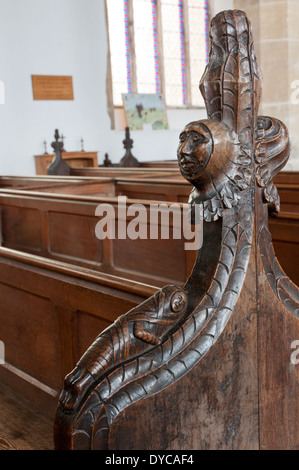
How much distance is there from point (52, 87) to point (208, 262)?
9025 millimetres

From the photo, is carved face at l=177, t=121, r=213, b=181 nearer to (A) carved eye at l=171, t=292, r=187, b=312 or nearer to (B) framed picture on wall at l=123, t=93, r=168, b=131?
(A) carved eye at l=171, t=292, r=187, b=312

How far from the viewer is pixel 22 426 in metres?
1.71

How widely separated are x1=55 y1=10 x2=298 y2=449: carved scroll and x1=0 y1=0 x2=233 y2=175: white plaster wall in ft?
27.9

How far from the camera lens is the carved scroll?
686mm

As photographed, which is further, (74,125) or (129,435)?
(74,125)

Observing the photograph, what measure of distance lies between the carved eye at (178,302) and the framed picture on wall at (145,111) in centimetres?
972

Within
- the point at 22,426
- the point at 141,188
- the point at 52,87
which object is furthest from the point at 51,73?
the point at 22,426

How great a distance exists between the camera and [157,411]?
725mm

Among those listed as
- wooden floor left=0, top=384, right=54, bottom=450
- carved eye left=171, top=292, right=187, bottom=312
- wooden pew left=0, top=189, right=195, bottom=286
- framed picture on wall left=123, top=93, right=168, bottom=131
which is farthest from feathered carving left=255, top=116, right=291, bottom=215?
framed picture on wall left=123, top=93, right=168, bottom=131

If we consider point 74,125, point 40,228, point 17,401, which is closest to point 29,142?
point 74,125

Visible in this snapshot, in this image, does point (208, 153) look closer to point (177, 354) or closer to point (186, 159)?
point (186, 159)

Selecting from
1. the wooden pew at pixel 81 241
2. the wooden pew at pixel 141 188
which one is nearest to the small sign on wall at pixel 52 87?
the wooden pew at pixel 141 188

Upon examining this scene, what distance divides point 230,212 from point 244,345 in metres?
0.19

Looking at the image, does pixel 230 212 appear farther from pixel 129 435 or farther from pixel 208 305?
pixel 129 435
